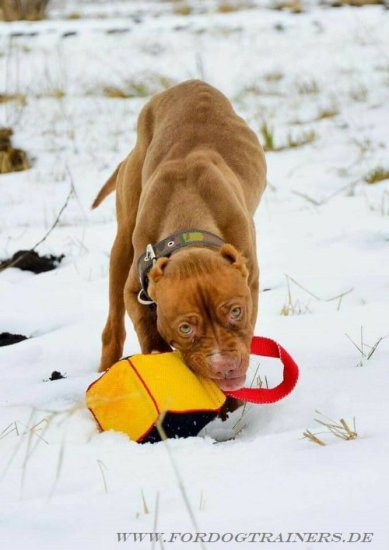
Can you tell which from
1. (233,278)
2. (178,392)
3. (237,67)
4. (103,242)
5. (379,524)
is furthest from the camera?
(237,67)

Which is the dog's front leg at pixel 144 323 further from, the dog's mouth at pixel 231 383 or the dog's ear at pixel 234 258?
the dog's mouth at pixel 231 383

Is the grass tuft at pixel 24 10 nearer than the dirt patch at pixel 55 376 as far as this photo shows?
No

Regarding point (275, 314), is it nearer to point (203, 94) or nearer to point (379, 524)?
point (203, 94)

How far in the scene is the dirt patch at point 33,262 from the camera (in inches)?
229

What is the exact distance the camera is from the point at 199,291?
123 inches

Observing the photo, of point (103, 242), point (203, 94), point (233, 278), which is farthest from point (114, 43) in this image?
point (233, 278)

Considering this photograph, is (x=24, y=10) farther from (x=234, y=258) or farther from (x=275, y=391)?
(x=275, y=391)

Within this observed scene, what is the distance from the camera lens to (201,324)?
311 cm

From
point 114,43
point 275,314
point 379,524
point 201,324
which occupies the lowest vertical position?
point 114,43

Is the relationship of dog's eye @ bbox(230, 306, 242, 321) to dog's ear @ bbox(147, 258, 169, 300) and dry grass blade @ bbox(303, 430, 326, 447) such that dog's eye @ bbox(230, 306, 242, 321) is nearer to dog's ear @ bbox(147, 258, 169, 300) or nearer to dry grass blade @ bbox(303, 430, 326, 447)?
Answer: dog's ear @ bbox(147, 258, 169, 300)

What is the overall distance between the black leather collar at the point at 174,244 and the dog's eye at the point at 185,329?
1.33 feet

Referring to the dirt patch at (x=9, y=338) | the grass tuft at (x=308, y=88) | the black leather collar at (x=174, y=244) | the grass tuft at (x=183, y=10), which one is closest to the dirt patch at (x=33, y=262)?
the dirt patch at (x=9, y=338)

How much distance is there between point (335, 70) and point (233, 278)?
8499 millimetres

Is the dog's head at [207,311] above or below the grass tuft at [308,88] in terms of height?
above
